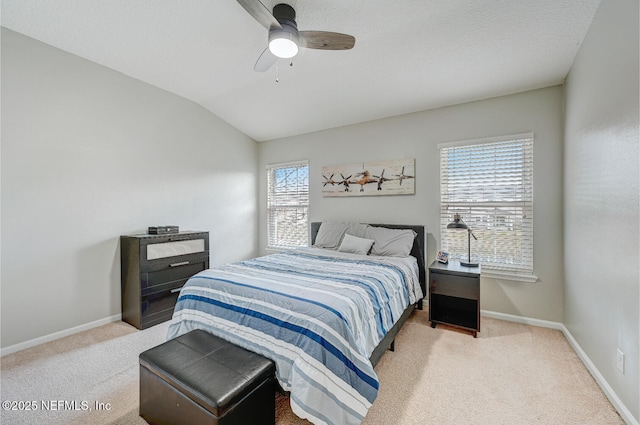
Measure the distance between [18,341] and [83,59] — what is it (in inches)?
109

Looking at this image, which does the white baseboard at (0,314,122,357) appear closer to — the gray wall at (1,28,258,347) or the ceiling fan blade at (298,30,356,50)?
the gray wall at (1,28,258,347)

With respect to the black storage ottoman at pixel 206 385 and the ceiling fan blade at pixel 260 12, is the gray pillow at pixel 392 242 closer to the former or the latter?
the black storage ottoman at pixel 206 385

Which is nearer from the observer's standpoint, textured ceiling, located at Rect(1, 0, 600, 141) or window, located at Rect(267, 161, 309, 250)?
textured ceiling, located at Rect(1, 0, 600, 141)

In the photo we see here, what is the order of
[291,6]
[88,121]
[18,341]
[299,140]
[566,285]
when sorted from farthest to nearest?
[299,140] < [88,121] < [566,285] < [18,341] < [291,6]

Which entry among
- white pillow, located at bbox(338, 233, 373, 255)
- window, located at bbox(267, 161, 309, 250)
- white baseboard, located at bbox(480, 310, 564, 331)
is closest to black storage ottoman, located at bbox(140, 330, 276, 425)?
white pillow, located at bbox(338, 233, 373, 255)

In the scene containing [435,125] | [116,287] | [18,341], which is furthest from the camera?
[435,125]

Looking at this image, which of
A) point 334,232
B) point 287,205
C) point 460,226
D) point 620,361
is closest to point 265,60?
point 334,232

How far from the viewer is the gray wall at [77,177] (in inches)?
94.3

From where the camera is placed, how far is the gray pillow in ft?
10.4

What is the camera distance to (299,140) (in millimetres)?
4516

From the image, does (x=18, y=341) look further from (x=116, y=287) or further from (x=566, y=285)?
(x=566, y=285)

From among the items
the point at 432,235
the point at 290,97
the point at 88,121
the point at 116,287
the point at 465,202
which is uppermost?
the point at 290,97

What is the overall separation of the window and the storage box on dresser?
1731mm

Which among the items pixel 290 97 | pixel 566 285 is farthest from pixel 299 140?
pixel 566 285
